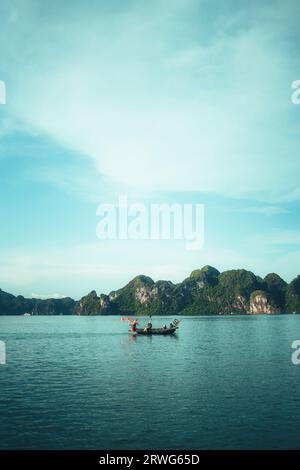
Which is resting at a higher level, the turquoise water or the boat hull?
the turquoise water

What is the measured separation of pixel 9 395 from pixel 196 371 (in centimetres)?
2627

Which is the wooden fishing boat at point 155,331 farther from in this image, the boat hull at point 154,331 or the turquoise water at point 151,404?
the turquoise water at point 151,404

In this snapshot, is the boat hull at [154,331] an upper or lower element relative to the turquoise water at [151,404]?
lower

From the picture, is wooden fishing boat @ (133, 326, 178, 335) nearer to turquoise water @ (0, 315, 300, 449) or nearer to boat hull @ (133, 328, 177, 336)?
boat hull @ (133, 328, 177, 336)

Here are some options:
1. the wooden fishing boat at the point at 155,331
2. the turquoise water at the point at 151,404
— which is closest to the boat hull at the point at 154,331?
the wooden fishing boat at the point at 155,331

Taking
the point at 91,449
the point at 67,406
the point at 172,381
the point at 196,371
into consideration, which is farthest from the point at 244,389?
the point at 91,449

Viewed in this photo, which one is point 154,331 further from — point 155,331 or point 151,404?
point 151,404

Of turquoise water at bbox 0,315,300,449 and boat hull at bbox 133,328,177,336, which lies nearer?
turquoise water at bbox 0,315,300,449

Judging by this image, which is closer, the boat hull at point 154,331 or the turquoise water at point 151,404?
the turquoise water at point 151,404

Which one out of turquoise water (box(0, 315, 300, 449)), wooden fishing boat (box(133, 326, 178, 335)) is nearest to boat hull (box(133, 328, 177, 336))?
wooden fishing boat (box(133, 326, 178, 335))

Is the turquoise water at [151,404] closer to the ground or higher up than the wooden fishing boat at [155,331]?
higher up

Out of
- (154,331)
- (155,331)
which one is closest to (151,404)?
(154,331)

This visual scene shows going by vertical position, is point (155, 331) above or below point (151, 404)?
below

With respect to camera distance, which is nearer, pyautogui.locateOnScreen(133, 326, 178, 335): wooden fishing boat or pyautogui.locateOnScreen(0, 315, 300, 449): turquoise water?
pyautogui.locateOnScreen(0, 315, 300, 449): turquoise water
